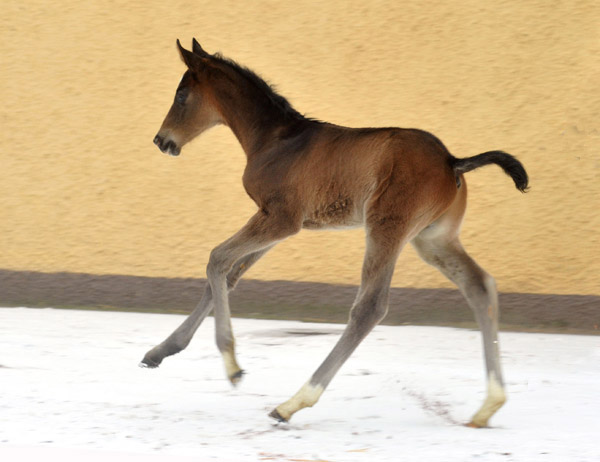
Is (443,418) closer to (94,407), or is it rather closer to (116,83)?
(94,407)

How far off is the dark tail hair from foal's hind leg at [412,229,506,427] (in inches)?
11.0

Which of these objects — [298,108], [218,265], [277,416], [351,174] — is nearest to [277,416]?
[277,416]

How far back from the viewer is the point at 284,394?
4125 mm

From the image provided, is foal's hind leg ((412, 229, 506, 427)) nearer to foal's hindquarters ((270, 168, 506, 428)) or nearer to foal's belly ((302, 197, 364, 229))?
foal's hindquarters ((270, 168, 506, 428))

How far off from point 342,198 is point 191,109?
0.95m

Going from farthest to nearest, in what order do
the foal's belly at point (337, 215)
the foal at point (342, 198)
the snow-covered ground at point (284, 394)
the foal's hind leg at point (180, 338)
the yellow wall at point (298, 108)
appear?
the yellow wall at point (298, 108)
the foal's hind leg at point (180, 338)
the foal's belly at point (337, 215)
the foal at point (342, 198)
the snow-covered ground at point (284, 394)

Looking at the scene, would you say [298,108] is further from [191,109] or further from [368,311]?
[368,311]

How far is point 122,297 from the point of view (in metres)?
6.31

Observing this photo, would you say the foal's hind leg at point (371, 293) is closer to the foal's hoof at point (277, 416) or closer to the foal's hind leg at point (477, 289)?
the foal's hoof at point (277, 416)

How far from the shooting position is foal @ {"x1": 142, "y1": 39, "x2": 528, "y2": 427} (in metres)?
3.45

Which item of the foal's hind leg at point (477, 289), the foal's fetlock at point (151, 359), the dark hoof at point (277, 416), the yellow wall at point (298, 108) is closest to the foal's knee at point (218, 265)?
the foal's fetlock at point (151, 359)

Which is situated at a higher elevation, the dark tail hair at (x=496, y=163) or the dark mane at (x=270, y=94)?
the dark mane at (x=270, y=94)

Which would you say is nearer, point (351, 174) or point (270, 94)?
point (351, 174)

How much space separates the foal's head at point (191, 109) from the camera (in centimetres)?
404
